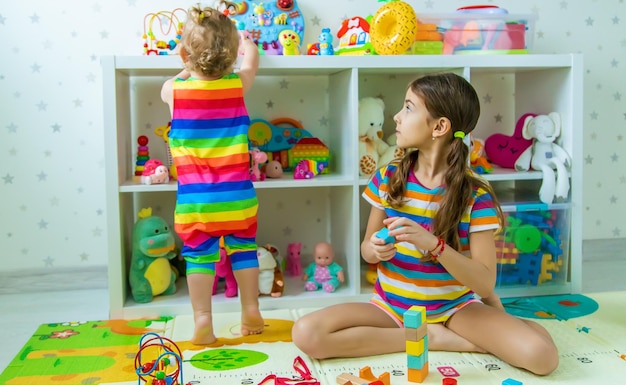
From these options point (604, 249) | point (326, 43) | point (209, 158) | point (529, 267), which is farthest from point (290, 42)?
point (604, 249)

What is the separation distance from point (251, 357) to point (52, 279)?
0.99 m

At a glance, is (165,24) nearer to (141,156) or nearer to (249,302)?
(141,156)

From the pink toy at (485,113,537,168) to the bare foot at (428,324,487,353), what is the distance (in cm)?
86

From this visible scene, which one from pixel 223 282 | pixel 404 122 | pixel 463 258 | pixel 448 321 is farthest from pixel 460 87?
pixel 223 282

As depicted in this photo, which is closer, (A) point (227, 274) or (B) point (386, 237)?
(B) point (386, 237)

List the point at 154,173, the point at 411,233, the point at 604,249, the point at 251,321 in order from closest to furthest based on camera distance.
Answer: the point at 411,233 → the point at 251,321 → the point at 154,173 → the point at 604,249

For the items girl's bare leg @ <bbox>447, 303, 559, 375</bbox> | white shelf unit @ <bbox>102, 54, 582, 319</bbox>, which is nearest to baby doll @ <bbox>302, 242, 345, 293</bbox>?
white shelf unit @ <bbox>102, 54, 582, 319</bbox>

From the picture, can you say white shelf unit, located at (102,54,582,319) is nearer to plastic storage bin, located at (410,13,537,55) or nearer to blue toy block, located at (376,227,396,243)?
plastic storage bin, located at (410,13,537,55)

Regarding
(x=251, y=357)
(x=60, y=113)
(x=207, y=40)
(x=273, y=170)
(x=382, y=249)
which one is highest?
(x=207, y=40)

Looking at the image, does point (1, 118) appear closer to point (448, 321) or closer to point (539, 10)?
point (448, 321)

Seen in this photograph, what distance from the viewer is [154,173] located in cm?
208

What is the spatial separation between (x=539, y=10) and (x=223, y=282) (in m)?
1.43

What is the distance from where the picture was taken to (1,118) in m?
2.29

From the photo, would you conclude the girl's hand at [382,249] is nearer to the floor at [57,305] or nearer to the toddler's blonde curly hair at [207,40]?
the toddler's blonde curly hair at [207,40]
